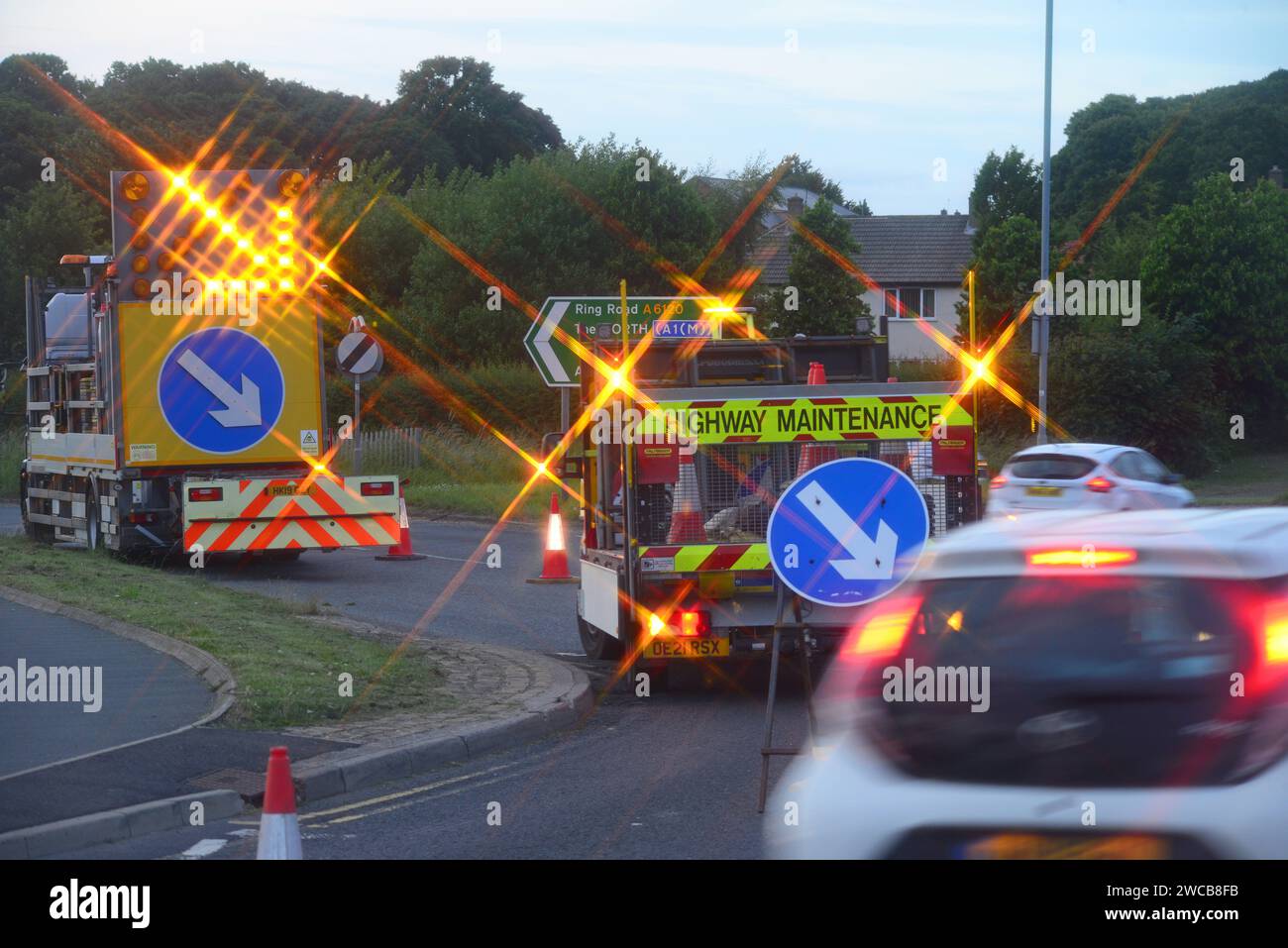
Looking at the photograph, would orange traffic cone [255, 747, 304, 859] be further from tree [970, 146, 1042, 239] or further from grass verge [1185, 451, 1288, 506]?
tree [970, 146, 1042, 239]

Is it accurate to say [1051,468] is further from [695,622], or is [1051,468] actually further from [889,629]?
[889,629]

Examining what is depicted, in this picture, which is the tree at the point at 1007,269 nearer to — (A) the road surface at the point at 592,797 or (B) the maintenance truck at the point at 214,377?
(B) the maintenance truck at the point at 214,377

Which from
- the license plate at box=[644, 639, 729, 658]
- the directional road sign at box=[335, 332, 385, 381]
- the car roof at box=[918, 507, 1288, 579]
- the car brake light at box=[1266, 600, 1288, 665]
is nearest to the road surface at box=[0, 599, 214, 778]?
the license plate at box=[644, 639, 729, 658]

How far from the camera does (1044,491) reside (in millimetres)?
18703

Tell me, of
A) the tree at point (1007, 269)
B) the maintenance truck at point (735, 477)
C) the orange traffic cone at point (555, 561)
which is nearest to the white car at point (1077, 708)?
the maintenance truck at point (735, 477)

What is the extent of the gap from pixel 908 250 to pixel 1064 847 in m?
68.5

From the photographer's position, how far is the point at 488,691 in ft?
35.3

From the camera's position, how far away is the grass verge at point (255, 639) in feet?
32.3

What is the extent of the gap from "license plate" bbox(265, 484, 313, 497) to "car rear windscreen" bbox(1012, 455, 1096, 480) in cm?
829

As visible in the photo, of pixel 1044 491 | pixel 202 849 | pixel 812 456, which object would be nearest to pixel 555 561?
pixel 1044 491

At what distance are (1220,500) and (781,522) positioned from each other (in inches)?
1043
